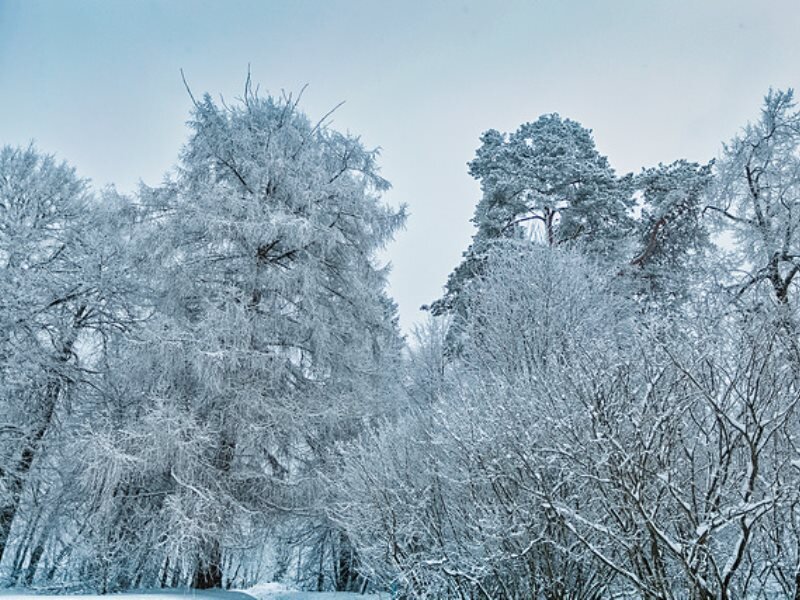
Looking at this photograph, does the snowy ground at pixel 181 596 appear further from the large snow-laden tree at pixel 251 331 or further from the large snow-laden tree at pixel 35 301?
the large snow-laden tree at pixel 35 301

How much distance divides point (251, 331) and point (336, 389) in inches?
76.6

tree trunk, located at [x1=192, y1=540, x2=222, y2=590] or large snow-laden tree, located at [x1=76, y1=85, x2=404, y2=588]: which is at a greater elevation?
large snow-laden tree, located at [x1=76, y1=85, x2=404, y2=588]

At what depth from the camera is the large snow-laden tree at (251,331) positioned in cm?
806

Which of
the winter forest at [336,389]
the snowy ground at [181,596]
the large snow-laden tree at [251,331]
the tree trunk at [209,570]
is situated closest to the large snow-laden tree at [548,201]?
the winter forest at [336,389]

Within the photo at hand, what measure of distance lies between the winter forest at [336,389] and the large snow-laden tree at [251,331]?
5 centimetres

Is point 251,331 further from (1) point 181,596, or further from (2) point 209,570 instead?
(1) point 181,596

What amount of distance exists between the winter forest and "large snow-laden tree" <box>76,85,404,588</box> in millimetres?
48

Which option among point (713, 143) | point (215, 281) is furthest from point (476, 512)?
point (713, 143)

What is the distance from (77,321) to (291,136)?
18.6ft

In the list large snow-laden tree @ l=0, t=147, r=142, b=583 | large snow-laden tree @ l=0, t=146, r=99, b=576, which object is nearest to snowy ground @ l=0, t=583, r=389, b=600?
large snow-laden tree @ l=0, t=147, r=142, b=583

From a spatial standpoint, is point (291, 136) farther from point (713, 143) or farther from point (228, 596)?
point (713, 143)

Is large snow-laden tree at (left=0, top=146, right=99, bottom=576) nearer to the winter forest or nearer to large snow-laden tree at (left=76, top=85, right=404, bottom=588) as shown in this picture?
the winter forest

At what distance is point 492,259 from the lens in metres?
13.2

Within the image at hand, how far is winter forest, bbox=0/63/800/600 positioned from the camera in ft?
13.7
